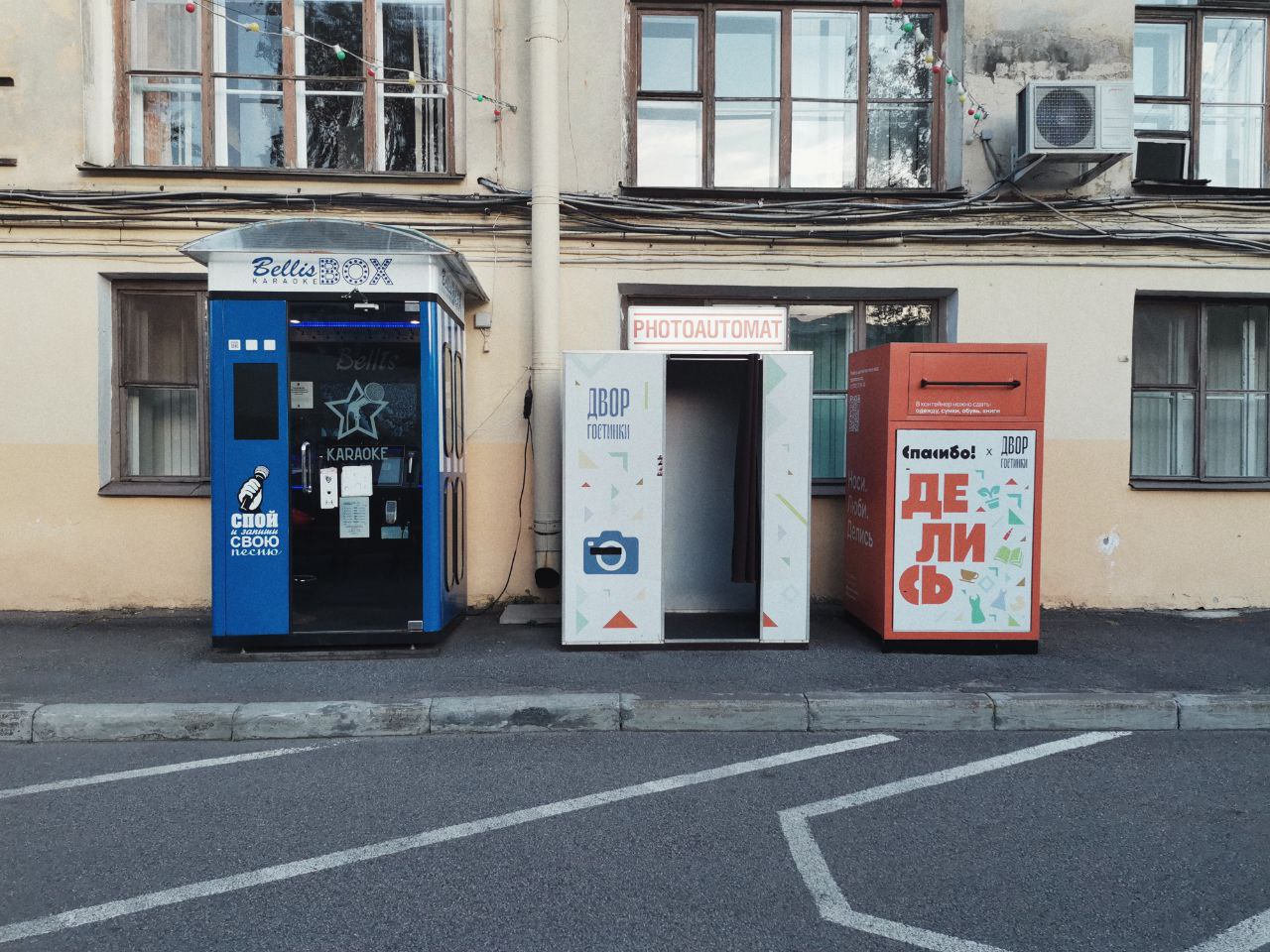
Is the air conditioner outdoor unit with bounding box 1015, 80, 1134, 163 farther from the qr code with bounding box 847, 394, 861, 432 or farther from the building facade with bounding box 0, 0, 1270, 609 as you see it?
the qr code with bounding box 847, 394, 861, 432

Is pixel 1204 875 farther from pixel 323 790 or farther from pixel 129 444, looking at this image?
pixel 129 444

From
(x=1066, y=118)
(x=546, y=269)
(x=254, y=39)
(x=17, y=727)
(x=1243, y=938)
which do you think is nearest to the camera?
(x=1243, y=938)

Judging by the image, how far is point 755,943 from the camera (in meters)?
3.01

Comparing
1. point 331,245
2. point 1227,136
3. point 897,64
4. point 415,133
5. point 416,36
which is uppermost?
point 416,36

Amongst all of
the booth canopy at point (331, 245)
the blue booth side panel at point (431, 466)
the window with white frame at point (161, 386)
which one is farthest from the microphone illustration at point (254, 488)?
the window with white frame at point (161, 386)

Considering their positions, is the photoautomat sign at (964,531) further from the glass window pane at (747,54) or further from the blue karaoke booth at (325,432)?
the glass window pane at (747,54)

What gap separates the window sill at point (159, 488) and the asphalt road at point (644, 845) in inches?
123

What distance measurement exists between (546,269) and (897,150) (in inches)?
Answer: 134

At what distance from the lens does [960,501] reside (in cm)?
660

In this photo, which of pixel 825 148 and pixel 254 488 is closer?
pixel 254 488

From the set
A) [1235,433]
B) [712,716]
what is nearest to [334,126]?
[712,716]

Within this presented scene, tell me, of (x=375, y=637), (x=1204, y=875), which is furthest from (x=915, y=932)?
(x=375, y=637)

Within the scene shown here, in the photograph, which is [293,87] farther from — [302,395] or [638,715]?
[638,715]

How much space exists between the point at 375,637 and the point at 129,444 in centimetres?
322
